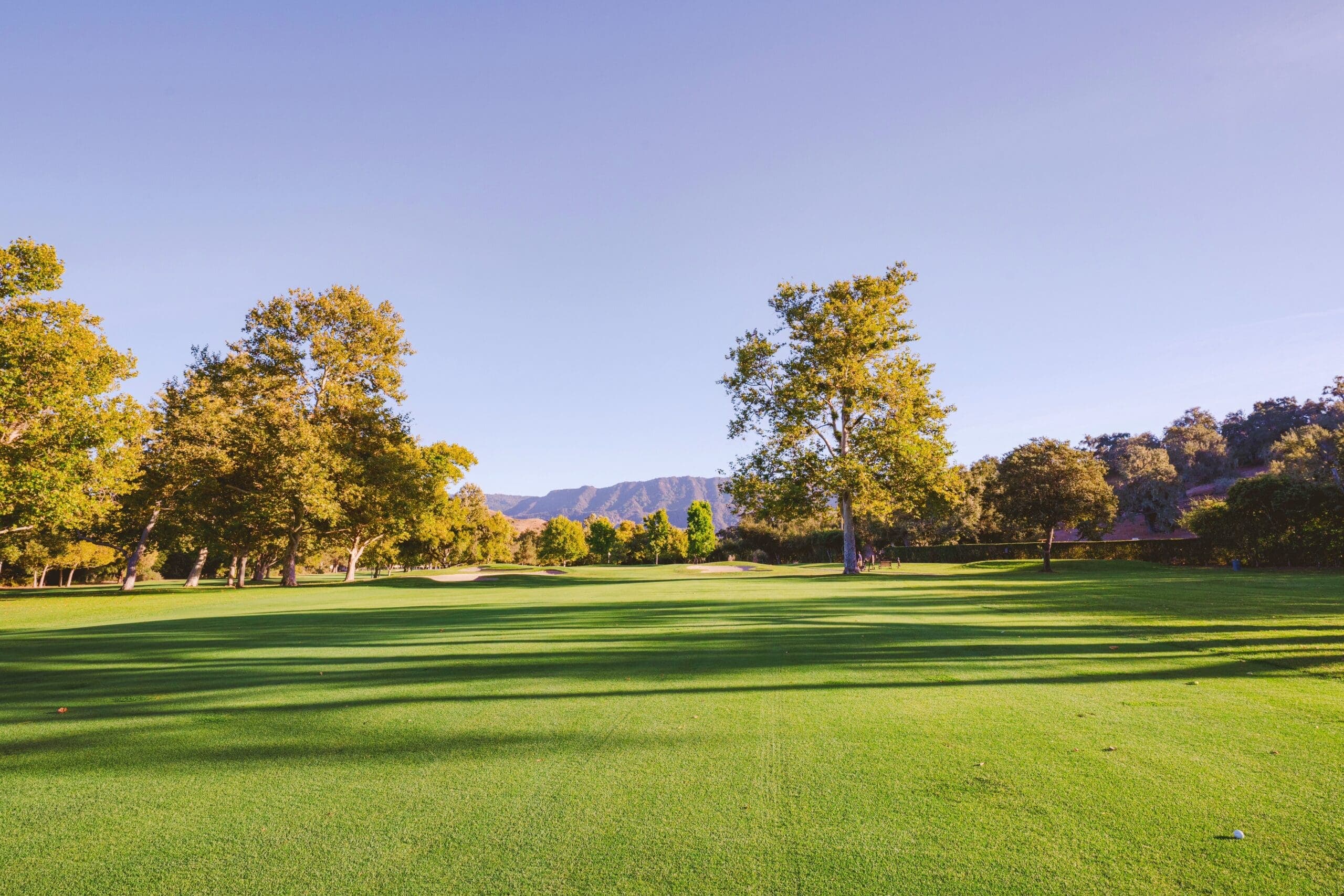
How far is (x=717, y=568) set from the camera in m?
46.9

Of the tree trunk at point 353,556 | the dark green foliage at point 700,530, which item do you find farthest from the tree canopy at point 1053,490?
the dark green foliage at point 700,530

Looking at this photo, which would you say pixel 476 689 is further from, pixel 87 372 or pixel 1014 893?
pixel 87 372

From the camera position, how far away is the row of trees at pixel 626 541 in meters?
73.8

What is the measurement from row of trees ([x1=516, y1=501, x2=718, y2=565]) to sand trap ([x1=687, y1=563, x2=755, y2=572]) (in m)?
19.9

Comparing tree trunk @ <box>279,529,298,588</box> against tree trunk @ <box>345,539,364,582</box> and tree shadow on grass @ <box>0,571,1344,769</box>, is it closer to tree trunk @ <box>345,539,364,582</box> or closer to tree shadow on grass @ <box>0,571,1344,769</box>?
tree trunk @ <box>345,539,364,582</box>

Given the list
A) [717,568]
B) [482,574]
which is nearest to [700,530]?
[717,568]

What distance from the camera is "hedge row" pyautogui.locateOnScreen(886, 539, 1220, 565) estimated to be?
Result: 3459 cm

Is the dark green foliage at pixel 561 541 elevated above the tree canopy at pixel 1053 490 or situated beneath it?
situated beneath

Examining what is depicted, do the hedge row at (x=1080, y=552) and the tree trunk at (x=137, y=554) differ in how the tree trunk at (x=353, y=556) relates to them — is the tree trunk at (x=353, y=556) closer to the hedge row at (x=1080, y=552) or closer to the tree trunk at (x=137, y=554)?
the tree trunk at (x=137, y=554)

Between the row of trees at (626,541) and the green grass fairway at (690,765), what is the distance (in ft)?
205

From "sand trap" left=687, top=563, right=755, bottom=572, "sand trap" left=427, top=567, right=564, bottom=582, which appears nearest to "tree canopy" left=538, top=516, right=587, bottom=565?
"sand trap" left=427, top=567, right=564, bottom=582

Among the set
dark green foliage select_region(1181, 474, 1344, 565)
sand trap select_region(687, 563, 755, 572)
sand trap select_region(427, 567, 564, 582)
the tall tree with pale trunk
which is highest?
the tall tree with pale trunk

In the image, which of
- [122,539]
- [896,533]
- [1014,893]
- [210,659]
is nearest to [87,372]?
[122,539]

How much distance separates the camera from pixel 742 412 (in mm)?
32094
